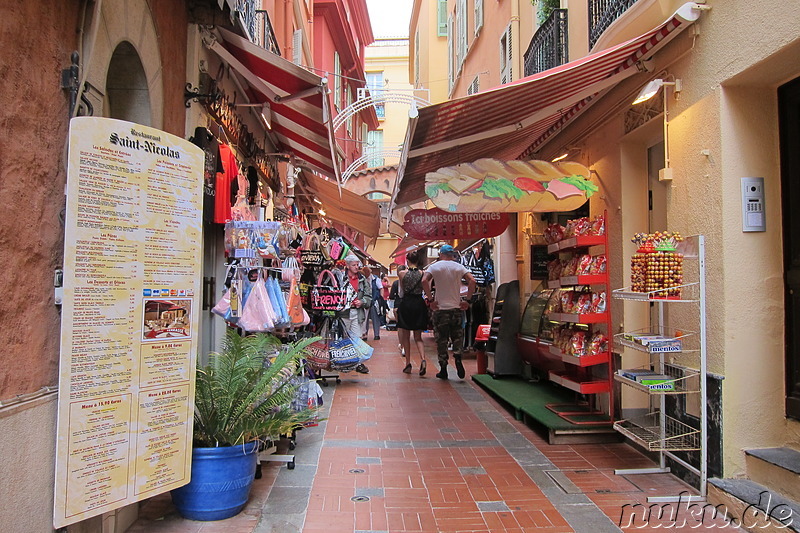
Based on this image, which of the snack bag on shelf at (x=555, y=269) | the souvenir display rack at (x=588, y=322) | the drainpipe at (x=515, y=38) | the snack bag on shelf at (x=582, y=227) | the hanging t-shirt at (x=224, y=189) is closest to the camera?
the hanging t-shirt at (x=224, y=189)

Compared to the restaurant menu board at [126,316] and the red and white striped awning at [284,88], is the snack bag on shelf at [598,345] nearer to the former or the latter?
the red and white striped awning at [284,88]

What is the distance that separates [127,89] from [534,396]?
585cm

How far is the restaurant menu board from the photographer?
295cm

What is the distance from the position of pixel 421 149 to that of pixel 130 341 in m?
4.34

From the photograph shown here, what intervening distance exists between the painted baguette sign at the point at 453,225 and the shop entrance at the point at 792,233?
414cm

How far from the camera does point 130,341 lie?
323cm

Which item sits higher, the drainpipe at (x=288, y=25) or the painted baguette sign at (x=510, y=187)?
the drainpipe at (x=288, y=25)

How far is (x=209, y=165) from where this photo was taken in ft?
16.7

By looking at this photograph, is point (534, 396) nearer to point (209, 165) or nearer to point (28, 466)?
point (209, 165)

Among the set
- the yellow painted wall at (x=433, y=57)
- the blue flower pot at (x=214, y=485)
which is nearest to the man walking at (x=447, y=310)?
the blue flower pot at (x=214, y=485)

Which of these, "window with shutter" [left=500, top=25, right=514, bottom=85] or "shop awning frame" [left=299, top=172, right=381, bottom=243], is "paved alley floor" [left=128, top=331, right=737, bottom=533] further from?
"window with shutter" [left=500, top=25, right=514, bottom=85]

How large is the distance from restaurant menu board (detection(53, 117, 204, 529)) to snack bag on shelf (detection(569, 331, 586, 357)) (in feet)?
13.4

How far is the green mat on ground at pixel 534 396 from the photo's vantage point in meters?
5.97

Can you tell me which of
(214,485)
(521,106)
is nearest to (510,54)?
(521,106)
